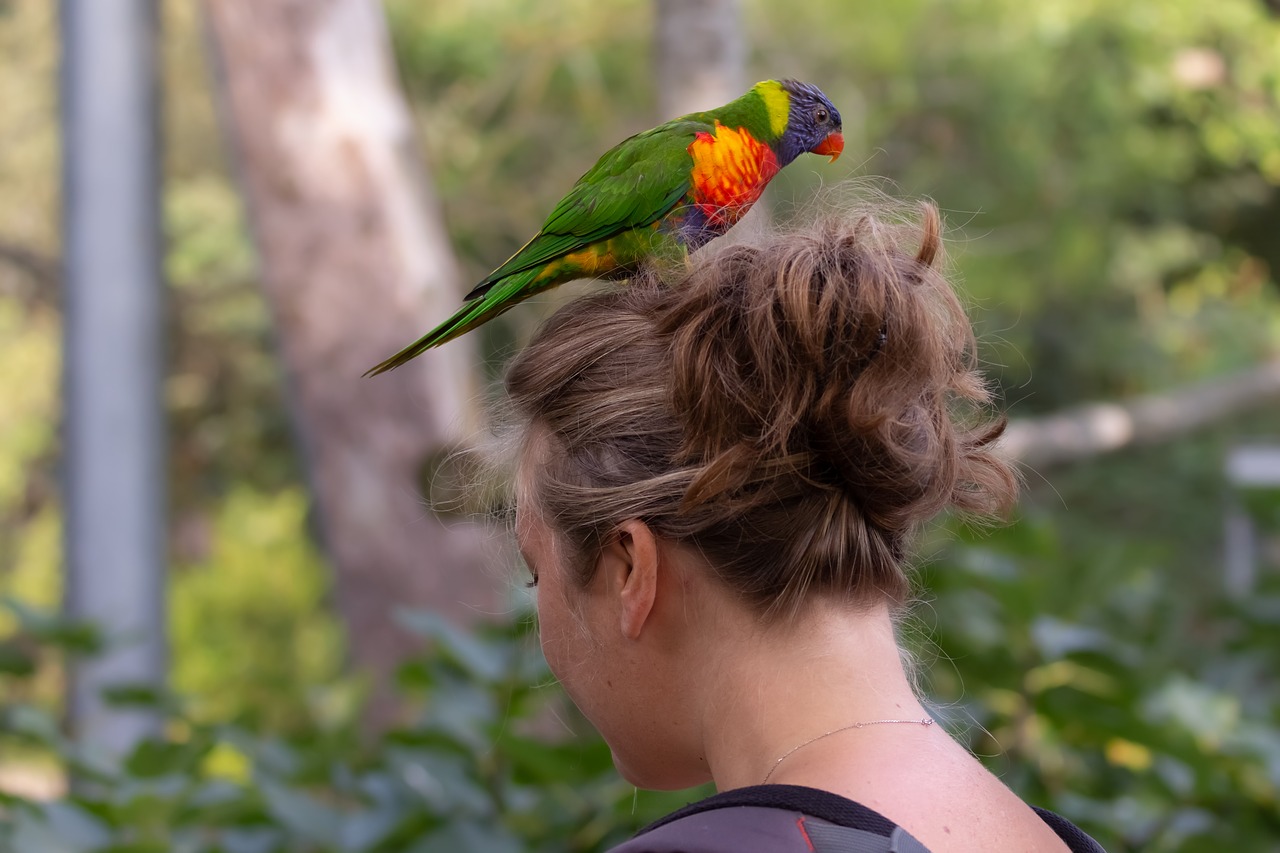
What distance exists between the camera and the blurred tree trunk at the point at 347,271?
2.99 m

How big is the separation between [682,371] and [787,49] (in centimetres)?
603

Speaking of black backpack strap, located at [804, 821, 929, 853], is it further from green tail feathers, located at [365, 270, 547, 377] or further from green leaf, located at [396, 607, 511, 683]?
green leaf, located at [396, 607, 511, 683]

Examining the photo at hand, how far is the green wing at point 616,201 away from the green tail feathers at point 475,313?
16 millimetres

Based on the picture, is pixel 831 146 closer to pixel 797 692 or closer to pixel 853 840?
pixel 797 692

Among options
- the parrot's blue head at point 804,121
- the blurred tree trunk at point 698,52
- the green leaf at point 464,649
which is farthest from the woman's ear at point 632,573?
the blurred tree trunk at point 698,52

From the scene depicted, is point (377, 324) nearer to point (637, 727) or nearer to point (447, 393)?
point (447, 393)

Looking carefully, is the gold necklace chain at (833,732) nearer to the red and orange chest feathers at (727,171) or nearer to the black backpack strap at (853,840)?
the black backpack strap at (853,840)

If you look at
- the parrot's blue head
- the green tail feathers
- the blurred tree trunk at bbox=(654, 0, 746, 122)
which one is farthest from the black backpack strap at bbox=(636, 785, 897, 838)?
the blurred tree trunk at bbox=(654, 0, 746, 122)

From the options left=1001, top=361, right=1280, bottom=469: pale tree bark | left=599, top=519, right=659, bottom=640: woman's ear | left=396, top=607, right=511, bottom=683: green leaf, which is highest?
left=599, top=519, right=659, bottom=640: woman's ear

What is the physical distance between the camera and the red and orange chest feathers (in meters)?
1.07

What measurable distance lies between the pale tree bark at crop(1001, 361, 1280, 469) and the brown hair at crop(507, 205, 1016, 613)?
A: 2.97 metres

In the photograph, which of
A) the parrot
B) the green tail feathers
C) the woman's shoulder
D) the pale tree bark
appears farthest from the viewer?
the pale tree bark

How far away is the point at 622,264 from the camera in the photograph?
1071 mm

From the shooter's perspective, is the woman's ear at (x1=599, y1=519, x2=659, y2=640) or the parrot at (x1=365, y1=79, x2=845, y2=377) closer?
the woman's ear at (x1=599, y1=519, x2=659, y2=640)
